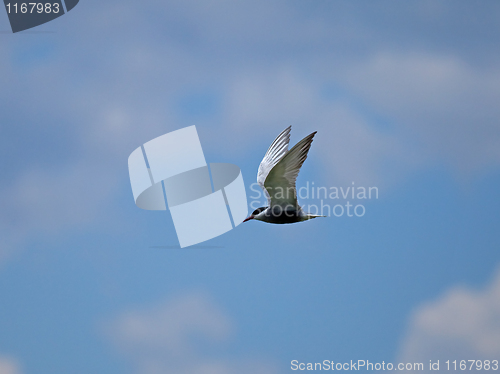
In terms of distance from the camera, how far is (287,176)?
12.2 m

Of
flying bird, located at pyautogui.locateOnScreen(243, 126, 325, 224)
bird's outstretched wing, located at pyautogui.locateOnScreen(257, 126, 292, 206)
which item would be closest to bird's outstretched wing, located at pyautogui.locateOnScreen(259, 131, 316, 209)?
flying bird, located at pyautogui.locateOnScreen(243, 126, 325, 224)

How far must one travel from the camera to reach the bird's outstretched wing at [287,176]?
11.5m

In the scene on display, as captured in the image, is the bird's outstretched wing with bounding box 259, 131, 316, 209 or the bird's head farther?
the bird's head

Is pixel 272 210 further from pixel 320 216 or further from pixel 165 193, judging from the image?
pixel 165 193

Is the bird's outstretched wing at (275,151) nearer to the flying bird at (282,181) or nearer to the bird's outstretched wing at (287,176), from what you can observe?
the flying bird at (282,181)

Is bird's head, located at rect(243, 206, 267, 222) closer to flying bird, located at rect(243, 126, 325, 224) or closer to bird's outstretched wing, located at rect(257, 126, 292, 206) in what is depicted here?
flying bird, located at rect(243, 126, 325, 224)

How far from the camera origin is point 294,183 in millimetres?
12375

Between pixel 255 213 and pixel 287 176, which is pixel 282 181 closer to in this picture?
pixel 287 176

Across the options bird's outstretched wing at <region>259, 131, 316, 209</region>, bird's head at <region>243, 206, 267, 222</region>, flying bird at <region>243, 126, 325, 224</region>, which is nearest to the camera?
bird's outstretched wing at <region>259, 131, 316, 209</region>

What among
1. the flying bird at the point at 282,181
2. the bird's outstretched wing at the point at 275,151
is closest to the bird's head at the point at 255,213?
the flying bird at the point at 282,181

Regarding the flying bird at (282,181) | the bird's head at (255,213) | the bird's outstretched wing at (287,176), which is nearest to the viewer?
the bird's outstretched wing at (287,176)

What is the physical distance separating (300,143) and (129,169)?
7.50 metres

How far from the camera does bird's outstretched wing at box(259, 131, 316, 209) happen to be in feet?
37.8

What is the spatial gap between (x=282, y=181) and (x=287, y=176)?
0.23 meters
